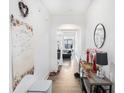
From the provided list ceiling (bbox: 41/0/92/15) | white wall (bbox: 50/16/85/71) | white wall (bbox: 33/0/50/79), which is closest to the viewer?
white wall (bbox: 33/0/50/79)

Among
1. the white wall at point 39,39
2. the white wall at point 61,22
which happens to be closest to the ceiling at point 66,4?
the white wall at point 39,39

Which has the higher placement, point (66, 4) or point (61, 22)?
point (66, 4)

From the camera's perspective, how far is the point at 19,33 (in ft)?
8.02

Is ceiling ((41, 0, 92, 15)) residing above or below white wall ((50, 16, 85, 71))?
above

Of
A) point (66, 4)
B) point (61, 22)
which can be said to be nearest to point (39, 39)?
point (66, 4)

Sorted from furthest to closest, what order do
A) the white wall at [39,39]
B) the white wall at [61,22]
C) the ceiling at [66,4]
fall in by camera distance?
the white wall at [61,22], the ceiling at [66,4], the white wall at [39,39]

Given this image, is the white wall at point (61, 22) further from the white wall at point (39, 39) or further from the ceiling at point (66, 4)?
the white wall at point (39, 39)

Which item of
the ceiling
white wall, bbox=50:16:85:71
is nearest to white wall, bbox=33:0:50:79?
the ceiling

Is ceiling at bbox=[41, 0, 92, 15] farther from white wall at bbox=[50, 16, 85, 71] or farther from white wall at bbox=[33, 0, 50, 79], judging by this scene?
white wall at bbox=[50, 16, 85, 71]

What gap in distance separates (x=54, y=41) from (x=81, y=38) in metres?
1.29

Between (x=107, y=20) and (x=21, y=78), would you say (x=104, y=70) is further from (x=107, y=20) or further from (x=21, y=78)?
(x=21, y=78)

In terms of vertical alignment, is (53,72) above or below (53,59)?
below

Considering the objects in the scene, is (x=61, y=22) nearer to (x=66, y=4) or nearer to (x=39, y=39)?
(x=66, y=4)
